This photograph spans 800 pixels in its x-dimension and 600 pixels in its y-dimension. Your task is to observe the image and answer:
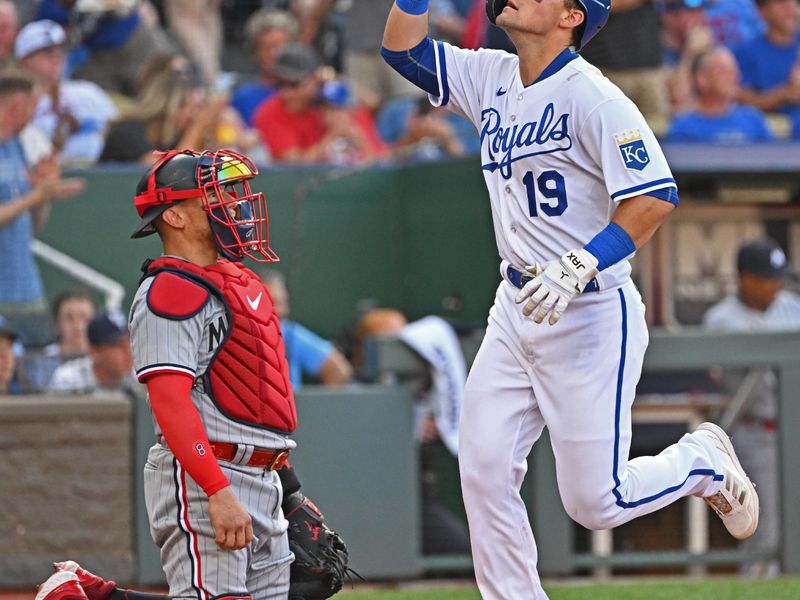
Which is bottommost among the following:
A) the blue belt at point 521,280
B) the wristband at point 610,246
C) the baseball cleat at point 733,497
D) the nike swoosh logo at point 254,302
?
the baseball cleat at point 733,497

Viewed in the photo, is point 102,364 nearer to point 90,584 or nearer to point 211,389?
point 90,584

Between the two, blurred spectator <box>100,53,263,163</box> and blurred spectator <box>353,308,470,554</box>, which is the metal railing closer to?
blurred spectator <box>100,53,263,163</box>

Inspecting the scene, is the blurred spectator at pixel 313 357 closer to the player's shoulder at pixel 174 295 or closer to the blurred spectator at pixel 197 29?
the blurred spectator at pixel 197 29

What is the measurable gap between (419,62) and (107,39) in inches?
192

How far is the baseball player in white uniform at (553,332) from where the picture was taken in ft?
13.0

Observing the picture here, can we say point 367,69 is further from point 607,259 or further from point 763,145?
point 607,259

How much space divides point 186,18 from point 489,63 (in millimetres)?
5620

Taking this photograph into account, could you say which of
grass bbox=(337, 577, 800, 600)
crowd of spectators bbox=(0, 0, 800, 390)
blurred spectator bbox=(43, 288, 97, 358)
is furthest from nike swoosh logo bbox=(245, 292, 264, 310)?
blurred spectator bbox=(43, 288, 97, 358)

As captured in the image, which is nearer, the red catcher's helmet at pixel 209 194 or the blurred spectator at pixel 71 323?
the red catcher's helmet at pixel 209 194

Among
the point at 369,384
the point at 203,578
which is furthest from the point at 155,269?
the point at 369,384

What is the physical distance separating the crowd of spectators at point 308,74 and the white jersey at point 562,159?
3451 mm

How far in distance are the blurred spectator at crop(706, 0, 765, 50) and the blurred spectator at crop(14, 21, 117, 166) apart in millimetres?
4256

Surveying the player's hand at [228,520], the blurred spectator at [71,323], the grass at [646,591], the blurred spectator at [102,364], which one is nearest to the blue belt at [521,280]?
the player's hand at [228,520]

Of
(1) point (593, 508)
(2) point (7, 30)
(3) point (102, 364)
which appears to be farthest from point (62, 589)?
(2) point (7, 30)
